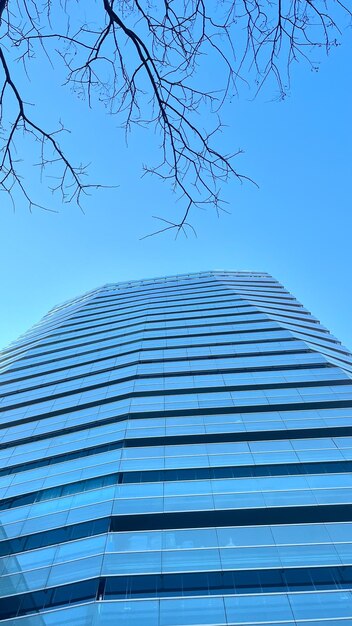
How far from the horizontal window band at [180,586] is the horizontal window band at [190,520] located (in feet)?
6.63

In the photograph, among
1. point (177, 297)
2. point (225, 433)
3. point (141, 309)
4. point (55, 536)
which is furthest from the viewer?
point (177, 297)

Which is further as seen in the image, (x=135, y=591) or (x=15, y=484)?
(x=15, y=484)

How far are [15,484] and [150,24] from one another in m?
21.0

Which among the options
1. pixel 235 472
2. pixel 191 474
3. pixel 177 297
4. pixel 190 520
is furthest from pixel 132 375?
pixel 177 297

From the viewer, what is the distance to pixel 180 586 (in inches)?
478

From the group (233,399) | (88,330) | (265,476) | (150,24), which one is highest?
(150,24)

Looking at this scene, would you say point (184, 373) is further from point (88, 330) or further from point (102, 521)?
point (88, 330)

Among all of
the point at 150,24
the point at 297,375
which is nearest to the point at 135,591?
the point at 150,24

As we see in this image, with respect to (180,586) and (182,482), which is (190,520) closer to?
(182,482)

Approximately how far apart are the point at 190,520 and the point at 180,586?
8.62 ft

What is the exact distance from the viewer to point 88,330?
39.1 m

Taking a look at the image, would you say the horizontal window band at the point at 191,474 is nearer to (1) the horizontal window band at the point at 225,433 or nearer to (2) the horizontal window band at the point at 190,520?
(2) the horizontal window band at the point at 190,520

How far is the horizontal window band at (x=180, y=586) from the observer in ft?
39.1

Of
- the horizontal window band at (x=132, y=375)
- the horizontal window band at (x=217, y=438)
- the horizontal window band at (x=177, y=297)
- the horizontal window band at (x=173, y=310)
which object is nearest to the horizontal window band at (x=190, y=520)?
the horizontal window band at (x=217, y=438)
